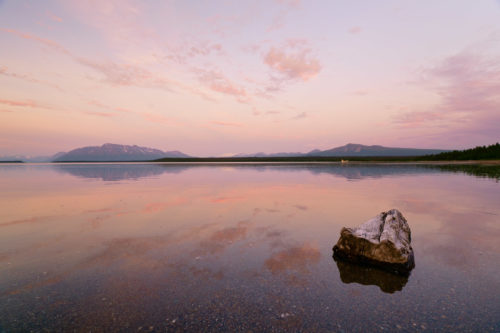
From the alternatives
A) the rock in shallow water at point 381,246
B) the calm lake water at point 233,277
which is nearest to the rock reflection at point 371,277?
the calm lake water at point 233,277

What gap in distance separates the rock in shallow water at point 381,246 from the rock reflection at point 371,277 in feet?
0.94

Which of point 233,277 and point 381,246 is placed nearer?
point 233,277

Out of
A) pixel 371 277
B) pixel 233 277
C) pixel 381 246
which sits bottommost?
pixel 371 277

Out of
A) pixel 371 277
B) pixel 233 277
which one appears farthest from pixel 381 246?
pixel 233 277

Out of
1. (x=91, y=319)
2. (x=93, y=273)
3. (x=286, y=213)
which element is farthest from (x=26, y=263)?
(x=286, y=213)

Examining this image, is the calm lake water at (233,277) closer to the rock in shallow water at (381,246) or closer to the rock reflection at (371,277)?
the rock reflection at (371,277)

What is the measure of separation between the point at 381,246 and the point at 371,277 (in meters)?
1.18

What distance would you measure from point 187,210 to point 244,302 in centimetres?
1024

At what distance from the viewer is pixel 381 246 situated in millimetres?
7707

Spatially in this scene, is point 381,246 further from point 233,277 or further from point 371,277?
point 233,277

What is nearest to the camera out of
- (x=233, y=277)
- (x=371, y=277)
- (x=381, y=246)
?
(x=233, y=277)

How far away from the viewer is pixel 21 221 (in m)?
12.7

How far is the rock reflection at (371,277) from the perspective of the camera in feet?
21.1

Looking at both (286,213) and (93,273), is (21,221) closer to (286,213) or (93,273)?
(93,273)
